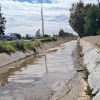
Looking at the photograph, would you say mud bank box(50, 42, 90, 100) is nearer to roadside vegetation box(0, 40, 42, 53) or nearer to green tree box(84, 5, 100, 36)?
roadside vegetation box(0, 40, 42, 53)

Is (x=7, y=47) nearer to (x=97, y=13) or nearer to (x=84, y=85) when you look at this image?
(x=84, y=85)

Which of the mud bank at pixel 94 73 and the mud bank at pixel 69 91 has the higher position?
the mud bank at pixel 94 73

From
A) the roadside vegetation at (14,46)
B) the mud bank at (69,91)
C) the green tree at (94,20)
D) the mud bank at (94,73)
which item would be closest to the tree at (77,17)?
the green tree at (94,20)

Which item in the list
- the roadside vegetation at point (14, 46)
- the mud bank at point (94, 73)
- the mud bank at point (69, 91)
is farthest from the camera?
the roadside vegetation at point (14, 46)

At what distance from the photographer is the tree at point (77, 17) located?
104m

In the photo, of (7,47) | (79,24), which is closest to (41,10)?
(79,24)

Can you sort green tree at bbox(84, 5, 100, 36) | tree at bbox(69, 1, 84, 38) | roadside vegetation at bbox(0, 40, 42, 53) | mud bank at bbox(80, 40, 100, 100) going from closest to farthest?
mud bank at bbox(80, 40, 100, 100) < roadside vegetation at bbox(0, 40, 42, 53) < green tree at bbox(84, 5, 100, 36) < tree at bbox(69, 1, 84, 38)

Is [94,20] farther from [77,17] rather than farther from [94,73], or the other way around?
[94,73]

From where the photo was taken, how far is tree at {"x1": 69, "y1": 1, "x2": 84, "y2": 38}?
104 m

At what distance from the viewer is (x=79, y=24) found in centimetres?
10369

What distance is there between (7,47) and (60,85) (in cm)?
2133

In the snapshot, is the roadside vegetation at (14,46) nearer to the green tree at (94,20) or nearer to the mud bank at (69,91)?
the mud bank at (69,91)

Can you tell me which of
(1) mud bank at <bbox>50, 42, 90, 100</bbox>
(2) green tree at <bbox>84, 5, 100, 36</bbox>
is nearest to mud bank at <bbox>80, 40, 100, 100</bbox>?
(1) mud bank at <bbox>50, 42, 90, 100</bbox>

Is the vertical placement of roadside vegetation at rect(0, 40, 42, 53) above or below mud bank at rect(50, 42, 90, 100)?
below
